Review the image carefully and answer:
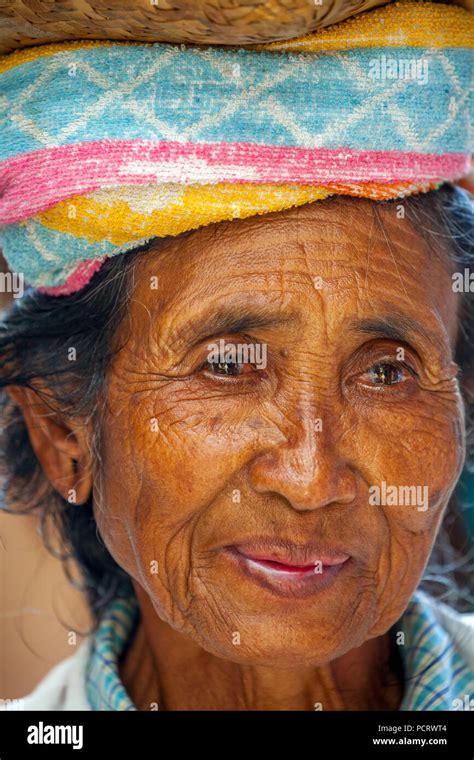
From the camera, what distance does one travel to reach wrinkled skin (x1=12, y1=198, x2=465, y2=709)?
1.95 m

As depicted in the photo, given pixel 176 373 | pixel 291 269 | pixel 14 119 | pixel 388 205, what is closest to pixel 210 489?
pixel 176 373

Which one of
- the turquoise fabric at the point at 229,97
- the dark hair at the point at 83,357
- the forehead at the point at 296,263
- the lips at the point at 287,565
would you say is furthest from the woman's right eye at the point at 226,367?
the turquoise fabric at the point at 229,97

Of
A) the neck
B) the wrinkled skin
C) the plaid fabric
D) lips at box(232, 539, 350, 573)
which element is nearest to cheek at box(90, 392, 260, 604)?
the wrinkled skin

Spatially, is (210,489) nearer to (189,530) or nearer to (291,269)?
(189,530)

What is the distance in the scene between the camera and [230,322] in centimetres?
196

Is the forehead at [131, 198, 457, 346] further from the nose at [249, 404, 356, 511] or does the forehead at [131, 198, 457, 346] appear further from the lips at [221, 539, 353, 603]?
the lips at [221, 539, 353, 603]

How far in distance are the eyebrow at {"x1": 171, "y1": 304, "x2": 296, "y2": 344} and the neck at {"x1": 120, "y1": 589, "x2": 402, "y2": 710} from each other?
2.64ft

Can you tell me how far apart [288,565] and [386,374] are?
459 millimetres

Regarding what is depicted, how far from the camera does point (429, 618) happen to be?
2.42 meters

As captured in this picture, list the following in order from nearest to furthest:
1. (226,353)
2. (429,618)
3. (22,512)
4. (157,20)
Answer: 1. (157,20)
2. (226,353)
3. (429,618)
4. (22,512)

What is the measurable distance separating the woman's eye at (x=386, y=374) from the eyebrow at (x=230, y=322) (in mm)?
233

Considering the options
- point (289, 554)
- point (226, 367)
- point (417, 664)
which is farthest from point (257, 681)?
point (226, 367)

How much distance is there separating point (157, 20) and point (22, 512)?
5.05 feet

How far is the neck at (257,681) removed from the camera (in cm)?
232
